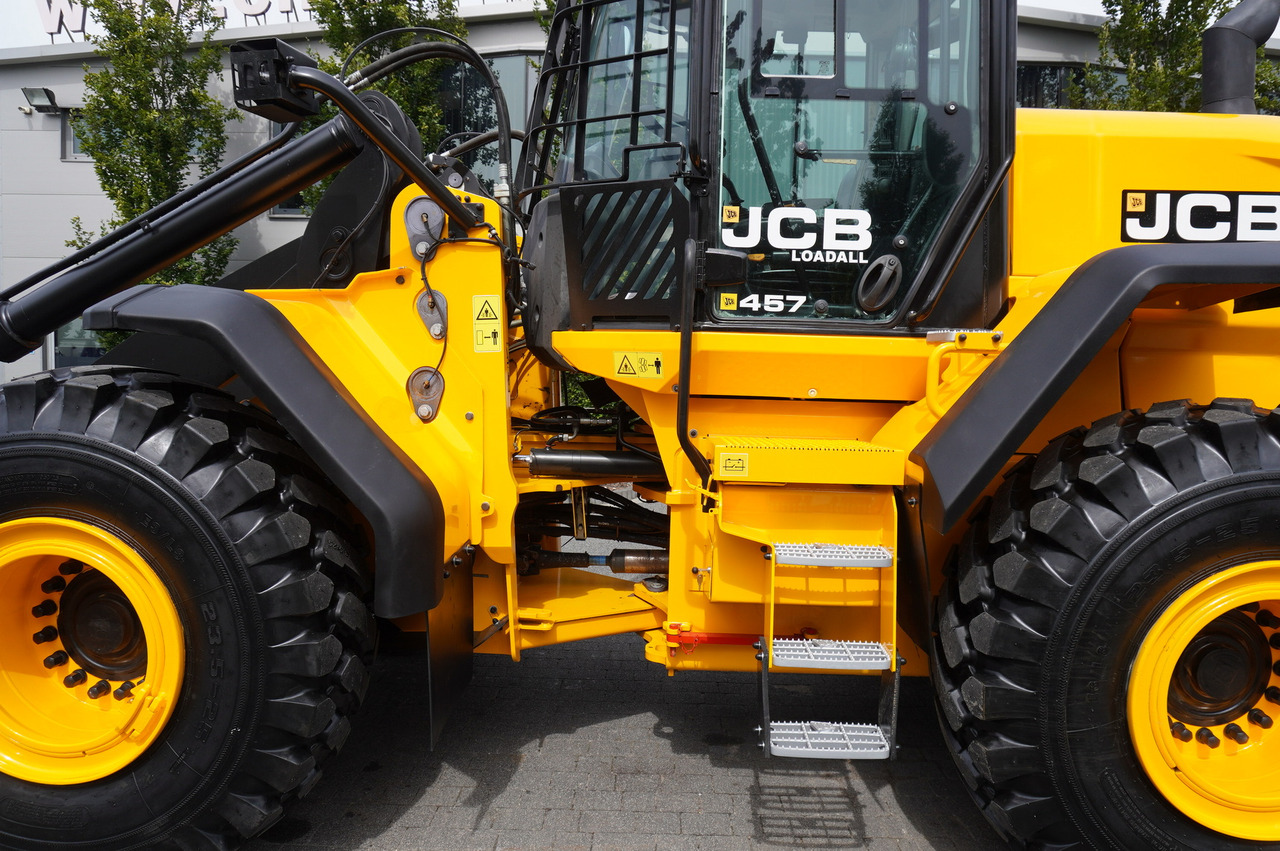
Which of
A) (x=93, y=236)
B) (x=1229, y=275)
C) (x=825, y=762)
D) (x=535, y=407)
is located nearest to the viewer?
(x=1229, y=275)

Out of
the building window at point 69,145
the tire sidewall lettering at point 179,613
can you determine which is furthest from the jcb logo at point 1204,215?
the building window at point 69,145

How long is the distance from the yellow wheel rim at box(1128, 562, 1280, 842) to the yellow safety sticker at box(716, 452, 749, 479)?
1.16m

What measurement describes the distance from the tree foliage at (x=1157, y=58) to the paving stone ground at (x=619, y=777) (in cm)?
772

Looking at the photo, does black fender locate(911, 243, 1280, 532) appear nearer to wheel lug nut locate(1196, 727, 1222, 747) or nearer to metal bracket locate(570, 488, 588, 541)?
wheel lug nut locate(1196, 727, 1222, 747)

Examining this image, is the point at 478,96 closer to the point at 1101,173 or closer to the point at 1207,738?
the point at 1101,173

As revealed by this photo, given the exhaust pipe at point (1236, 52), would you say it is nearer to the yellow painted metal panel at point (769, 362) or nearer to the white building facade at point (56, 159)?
the yellow painted metal panel at point (769, 362)

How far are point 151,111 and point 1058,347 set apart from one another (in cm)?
1121

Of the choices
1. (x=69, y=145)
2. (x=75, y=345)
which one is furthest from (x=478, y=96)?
(x=75, y=345)

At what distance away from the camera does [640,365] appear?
101 inches

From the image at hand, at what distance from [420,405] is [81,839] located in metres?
1.50

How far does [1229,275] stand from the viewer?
6.93ft

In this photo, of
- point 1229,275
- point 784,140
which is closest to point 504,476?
point 784,140

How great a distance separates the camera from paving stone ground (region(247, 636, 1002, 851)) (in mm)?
2445

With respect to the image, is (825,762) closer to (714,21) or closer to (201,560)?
(201,560)
